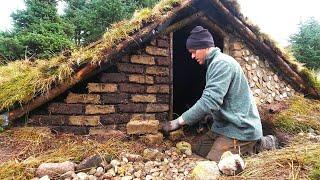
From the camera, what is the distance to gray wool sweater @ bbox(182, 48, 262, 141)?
3926 millimetres

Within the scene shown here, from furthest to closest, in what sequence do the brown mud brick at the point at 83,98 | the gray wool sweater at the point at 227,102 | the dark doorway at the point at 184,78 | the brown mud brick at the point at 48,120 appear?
the dark doorway at the point at 184,78, the brown mud brick at the point at 83,98, the brown mud brick at the point at 48,120, the gray wool sweater at the point at 227,102

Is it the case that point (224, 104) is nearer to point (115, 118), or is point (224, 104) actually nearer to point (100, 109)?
point (115, 118)

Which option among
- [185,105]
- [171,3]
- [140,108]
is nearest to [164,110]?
[140,108]

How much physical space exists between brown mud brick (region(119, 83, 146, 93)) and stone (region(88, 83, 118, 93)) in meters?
0.10

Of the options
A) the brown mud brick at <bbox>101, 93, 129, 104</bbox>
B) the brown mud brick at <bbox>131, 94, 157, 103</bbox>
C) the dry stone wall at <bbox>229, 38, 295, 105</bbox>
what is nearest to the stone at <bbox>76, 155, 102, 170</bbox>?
the brown mud brick at <bbox>101, 93, 129, 104</bbox>

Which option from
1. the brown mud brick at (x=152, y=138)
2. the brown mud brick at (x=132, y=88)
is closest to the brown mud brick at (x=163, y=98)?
the brown mud brick at (x=132, y=88)

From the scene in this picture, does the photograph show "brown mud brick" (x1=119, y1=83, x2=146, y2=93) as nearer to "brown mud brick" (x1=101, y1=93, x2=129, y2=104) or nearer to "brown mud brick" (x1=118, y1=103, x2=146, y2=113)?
"brown mud brick" (x1=101, y1=93, x2=129, y2=104)

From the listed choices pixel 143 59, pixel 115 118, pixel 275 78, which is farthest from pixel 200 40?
pixel 275 78

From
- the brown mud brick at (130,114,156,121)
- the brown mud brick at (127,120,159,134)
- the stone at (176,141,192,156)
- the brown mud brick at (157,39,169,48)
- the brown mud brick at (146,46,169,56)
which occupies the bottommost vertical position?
the stone at (176,141,192,156)

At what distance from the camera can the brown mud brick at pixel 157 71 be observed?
533cm

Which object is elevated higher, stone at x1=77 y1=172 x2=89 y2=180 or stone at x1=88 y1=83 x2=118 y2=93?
stone at x1=88 y1=83 x2=118 y2=93

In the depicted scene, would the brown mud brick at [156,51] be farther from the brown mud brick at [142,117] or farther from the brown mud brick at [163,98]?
the brown mud brick at [142,117]

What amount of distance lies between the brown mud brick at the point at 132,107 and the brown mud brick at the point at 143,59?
2.08 feet

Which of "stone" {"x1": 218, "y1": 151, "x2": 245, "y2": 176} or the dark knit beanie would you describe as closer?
"stone" {"x1": 218, "y1": 151, "x2": 245, "y2": 176}
